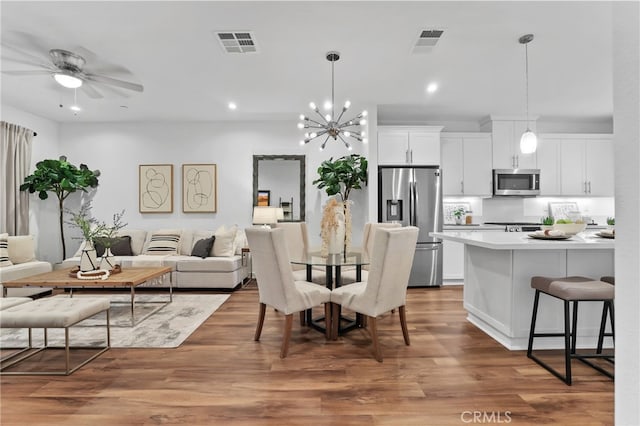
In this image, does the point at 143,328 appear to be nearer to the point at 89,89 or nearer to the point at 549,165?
the point at 89,89

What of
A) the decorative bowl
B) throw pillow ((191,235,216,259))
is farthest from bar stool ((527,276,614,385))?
throw pillow ((191,235,216,259))

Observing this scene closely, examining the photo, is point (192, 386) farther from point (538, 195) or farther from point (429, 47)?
point (538, 195)

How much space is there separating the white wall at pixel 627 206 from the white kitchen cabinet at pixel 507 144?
215 inches

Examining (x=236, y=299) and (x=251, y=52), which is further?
(x=236, y=299)

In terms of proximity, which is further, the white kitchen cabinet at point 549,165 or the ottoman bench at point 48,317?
the white kitchen cabinet at point 549,165

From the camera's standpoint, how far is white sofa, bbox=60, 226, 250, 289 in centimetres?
493

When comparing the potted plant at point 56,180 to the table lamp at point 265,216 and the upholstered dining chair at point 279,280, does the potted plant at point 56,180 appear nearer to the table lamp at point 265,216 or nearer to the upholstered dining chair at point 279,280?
the table lamp at point 265,216

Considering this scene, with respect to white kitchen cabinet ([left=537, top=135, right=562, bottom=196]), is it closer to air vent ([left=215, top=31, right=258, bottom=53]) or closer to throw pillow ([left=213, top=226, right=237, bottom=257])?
air vent ([left=215, top=31, right=258, bottom=53])

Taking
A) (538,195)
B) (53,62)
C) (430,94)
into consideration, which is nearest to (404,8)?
(430,94)

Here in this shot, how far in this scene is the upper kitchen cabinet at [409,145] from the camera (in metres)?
5.26

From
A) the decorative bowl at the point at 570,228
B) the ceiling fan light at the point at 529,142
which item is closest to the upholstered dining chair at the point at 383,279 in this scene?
the decorative bowl at the point at 570,228

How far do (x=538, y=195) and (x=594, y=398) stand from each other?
4.42 m

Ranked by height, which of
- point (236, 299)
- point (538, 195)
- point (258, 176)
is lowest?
point (236, 299)

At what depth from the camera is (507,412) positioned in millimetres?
1878
